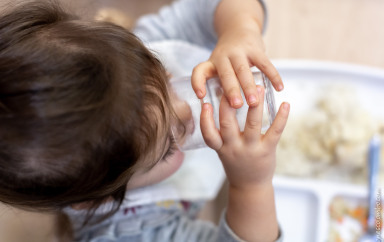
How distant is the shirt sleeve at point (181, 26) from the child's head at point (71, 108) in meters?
0.31

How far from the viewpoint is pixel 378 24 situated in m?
0.76

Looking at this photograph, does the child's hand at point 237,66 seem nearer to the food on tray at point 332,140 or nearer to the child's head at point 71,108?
the child's head at point 71,108

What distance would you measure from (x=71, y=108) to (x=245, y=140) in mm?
193

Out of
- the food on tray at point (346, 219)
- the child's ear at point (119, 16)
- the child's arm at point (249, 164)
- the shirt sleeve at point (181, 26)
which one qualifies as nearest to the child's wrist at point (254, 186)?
the child's arm at point (249, 164)

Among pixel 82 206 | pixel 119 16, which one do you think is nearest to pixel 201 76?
pixel 82 206

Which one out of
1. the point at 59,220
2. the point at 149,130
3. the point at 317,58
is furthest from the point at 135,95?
the point at 317,58

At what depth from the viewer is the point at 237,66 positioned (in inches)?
17.8

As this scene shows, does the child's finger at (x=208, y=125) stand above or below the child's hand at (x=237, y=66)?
below

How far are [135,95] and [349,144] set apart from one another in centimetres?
45

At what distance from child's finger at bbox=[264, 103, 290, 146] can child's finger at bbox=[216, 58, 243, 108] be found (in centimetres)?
5

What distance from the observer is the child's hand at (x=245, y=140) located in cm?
40

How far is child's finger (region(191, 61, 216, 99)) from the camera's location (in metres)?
0.42

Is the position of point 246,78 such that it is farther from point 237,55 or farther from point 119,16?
point 119,16

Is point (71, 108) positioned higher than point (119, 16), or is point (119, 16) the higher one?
point (71, 108)
